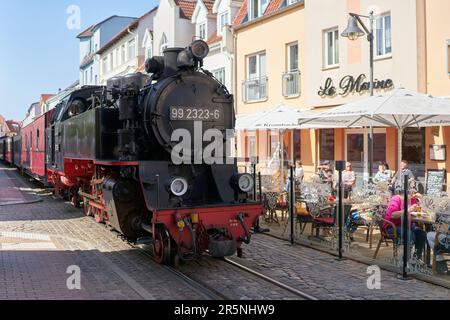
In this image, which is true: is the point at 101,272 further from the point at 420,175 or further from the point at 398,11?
the point at 398,11

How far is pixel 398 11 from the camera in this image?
1279 cm

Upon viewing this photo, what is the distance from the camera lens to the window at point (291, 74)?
1672 centimetres

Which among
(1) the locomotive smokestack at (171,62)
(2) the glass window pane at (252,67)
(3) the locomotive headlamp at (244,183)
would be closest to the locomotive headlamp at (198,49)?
(1) the locomotive smokestack at (171,62)

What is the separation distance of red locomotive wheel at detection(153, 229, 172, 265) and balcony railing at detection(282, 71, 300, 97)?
10.6 meters

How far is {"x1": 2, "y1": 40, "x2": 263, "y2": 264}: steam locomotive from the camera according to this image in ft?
22.5

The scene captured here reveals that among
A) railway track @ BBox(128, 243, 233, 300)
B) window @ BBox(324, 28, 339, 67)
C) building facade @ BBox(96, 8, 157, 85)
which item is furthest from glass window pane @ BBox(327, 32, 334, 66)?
building facade @ BBox(96, 8, 157, 85)

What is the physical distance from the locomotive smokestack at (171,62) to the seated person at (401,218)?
3.90 m

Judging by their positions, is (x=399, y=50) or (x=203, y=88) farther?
(x=399, y=50)

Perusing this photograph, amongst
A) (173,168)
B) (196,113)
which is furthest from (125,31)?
(173,168)

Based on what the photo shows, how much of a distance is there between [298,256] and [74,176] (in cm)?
613

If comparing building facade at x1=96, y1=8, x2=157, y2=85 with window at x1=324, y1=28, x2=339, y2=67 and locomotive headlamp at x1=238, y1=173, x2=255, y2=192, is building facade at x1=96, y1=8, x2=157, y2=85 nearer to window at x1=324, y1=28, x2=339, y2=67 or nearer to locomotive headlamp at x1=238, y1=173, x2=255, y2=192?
window at x1=324, y1=28, x2=339, y2=67

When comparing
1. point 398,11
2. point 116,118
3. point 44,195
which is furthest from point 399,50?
point 44,195

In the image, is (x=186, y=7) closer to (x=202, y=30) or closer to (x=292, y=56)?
(x=202, y=30)

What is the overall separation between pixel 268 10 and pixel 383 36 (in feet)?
18.6
